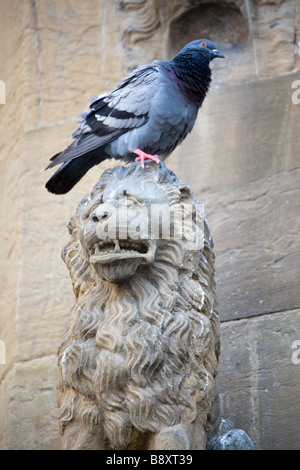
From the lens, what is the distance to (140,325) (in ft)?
11.0

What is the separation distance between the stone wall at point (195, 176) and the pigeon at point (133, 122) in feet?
2.59

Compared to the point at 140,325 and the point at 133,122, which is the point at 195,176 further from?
the point at 140,325

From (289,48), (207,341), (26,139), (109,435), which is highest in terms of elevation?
(289,48)

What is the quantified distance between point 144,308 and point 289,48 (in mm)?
2150

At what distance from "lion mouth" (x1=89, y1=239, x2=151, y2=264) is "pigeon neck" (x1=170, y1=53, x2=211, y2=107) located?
1.01m

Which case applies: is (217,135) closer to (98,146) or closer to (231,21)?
(231,21)

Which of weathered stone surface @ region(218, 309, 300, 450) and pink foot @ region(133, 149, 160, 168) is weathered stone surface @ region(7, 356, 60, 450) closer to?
weathered stone surface @ region(218, 309, 300, 450)

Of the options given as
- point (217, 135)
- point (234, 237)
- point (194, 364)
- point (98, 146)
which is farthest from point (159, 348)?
point (217, 135)

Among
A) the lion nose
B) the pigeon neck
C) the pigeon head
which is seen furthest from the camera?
the pigeon head

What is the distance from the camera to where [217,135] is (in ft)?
16.4

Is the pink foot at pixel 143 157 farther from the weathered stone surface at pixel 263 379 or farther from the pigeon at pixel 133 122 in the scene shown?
the weathered stone surface at pixel 263 379

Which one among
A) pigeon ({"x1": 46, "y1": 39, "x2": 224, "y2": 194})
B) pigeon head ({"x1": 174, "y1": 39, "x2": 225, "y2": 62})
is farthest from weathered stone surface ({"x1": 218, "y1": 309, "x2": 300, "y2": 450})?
pigeon head ({"x1": 174, "y1": 39, "x2": 225, "y2": 62})

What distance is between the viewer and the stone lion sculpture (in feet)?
10.6

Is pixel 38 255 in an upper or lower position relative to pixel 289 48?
lower
